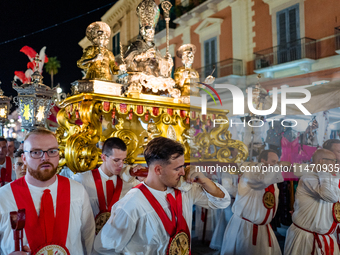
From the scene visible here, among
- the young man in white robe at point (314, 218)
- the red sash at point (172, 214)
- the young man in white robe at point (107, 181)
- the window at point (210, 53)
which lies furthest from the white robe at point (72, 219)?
the window at point (210, 53)

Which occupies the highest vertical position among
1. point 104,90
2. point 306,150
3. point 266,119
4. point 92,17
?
point 92,17

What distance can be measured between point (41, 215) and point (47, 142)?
442 mm

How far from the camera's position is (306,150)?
95.3 inches

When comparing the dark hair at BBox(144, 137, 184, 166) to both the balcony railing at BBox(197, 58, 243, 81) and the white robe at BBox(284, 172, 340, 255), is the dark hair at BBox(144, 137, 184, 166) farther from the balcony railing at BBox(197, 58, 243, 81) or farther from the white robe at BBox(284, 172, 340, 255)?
the balcony railing at BBox(197, 58, 243, 81)

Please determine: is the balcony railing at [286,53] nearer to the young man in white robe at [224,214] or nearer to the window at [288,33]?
the window at [288,33]

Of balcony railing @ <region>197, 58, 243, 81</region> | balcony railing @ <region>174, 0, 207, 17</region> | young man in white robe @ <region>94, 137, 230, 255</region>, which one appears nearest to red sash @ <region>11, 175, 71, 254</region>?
young man in white robe @ <region>94, 137, 230, 255</region>

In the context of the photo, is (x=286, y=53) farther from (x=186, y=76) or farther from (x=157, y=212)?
(x=157, y=212)

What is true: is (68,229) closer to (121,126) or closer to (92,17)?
(121,126)

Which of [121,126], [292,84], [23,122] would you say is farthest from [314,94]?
[23,122]

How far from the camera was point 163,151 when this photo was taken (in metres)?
1.88

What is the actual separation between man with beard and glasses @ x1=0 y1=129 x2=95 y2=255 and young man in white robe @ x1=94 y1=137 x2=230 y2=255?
276mm

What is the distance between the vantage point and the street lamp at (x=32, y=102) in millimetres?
6695

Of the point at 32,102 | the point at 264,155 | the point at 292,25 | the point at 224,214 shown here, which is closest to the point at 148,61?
the point at 224,214

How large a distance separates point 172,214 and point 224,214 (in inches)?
107
